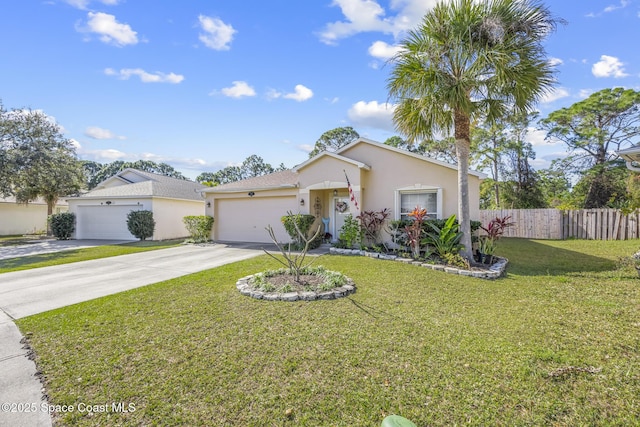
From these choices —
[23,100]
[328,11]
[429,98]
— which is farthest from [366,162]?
[23,100]

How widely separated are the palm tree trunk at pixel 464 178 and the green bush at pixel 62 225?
21248 millimetres

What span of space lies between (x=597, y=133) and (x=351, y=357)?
988 inches

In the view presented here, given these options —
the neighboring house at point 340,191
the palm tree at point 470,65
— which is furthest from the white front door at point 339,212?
the palm tree at point 470,65

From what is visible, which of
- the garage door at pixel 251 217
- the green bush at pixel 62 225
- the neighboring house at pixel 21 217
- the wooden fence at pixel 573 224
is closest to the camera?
the wooden fence at pixel 573 224

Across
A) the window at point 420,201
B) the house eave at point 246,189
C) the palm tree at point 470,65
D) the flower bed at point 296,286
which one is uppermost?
the palm tree at point 470,65

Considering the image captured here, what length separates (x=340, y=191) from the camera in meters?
12.6

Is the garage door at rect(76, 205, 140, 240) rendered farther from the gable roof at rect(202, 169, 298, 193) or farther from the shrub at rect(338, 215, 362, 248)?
the shrub at rect(338, 215, 362, 248)

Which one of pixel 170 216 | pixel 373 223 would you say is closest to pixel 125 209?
pixel 170 216

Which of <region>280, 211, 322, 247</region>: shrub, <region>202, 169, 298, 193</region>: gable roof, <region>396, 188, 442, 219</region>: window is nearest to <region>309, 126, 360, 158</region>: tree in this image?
<region>202, 169, 298, 193</region>: gable roof

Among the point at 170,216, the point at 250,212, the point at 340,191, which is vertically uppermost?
the point at 340,191

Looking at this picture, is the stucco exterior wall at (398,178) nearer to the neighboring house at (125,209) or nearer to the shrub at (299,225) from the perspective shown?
the shrub at (299,225)

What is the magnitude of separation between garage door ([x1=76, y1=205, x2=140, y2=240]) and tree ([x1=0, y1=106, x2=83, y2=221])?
9.87 feet

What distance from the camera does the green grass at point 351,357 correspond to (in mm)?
2510

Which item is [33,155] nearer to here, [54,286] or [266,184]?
[266,184]
